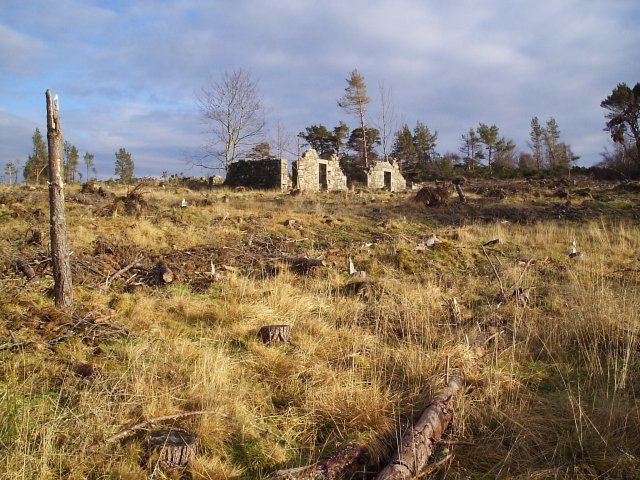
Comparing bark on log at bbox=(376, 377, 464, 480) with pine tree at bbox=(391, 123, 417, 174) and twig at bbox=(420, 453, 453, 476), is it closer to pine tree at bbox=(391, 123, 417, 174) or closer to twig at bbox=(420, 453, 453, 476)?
twig at bbox=(420, 453, 453, 476)

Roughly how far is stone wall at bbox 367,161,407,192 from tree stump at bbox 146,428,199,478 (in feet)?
80.2

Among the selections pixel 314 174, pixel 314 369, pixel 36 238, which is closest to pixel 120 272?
pixel 36 238

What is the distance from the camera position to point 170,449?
2.48 meters

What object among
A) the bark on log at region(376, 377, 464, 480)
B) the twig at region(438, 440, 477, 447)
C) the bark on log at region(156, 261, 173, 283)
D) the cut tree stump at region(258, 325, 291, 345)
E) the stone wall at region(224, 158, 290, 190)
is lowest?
the twig at region(438, 440, 477, 447)

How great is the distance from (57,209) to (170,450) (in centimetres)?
255

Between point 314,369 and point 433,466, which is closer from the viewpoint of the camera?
point 433,466

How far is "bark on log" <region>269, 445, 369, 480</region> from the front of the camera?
236cm

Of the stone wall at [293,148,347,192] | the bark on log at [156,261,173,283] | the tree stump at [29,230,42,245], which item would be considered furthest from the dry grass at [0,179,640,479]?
the stone wall at [293,148,347,192]

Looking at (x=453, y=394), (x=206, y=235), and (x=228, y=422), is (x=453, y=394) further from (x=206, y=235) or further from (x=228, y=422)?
(x=206, y=235)

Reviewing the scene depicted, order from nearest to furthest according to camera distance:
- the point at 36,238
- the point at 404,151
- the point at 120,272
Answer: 1. the point at 120,272
2. the point at 36,238
3. the point at 404,151

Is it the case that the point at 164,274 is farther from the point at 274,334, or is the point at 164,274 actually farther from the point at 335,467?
the point at 335,467

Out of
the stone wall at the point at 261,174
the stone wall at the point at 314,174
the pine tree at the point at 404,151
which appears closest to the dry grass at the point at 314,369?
the stone wall at the point at 261,174

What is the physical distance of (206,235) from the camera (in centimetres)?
916

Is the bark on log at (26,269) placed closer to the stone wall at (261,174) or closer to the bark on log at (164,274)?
the bark on log at (164,274)
